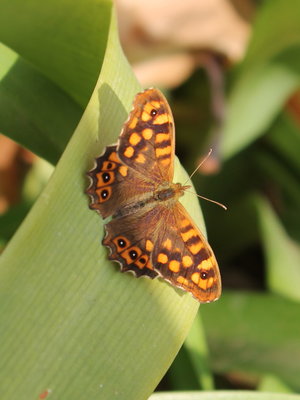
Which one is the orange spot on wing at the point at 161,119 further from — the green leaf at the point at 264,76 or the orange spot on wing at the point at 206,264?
the green leaf at the point at 264,76

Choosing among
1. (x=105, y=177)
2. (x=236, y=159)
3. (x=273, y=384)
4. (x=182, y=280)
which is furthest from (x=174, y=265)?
(x=236, y=159)

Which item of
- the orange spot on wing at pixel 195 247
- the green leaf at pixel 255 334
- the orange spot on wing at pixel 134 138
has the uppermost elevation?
the orange spot on wing at pixel 134 138

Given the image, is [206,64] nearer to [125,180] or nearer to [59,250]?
[125,180]

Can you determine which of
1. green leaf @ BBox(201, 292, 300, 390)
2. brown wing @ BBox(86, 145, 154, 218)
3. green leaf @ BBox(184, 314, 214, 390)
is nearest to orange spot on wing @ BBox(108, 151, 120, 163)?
brown wing @ BBox(86, 145, 154, 218)

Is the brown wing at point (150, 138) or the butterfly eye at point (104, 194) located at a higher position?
the brown wing at point (150, 138)

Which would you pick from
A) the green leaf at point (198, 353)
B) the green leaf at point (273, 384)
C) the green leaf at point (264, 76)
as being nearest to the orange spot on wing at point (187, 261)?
the green leaf at point (198, 353)

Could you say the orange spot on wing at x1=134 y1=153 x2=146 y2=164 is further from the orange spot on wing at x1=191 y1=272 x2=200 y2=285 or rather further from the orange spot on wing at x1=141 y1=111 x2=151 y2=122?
the orange spot on wing at x1=191 y1=272 x2=200 y2=285
